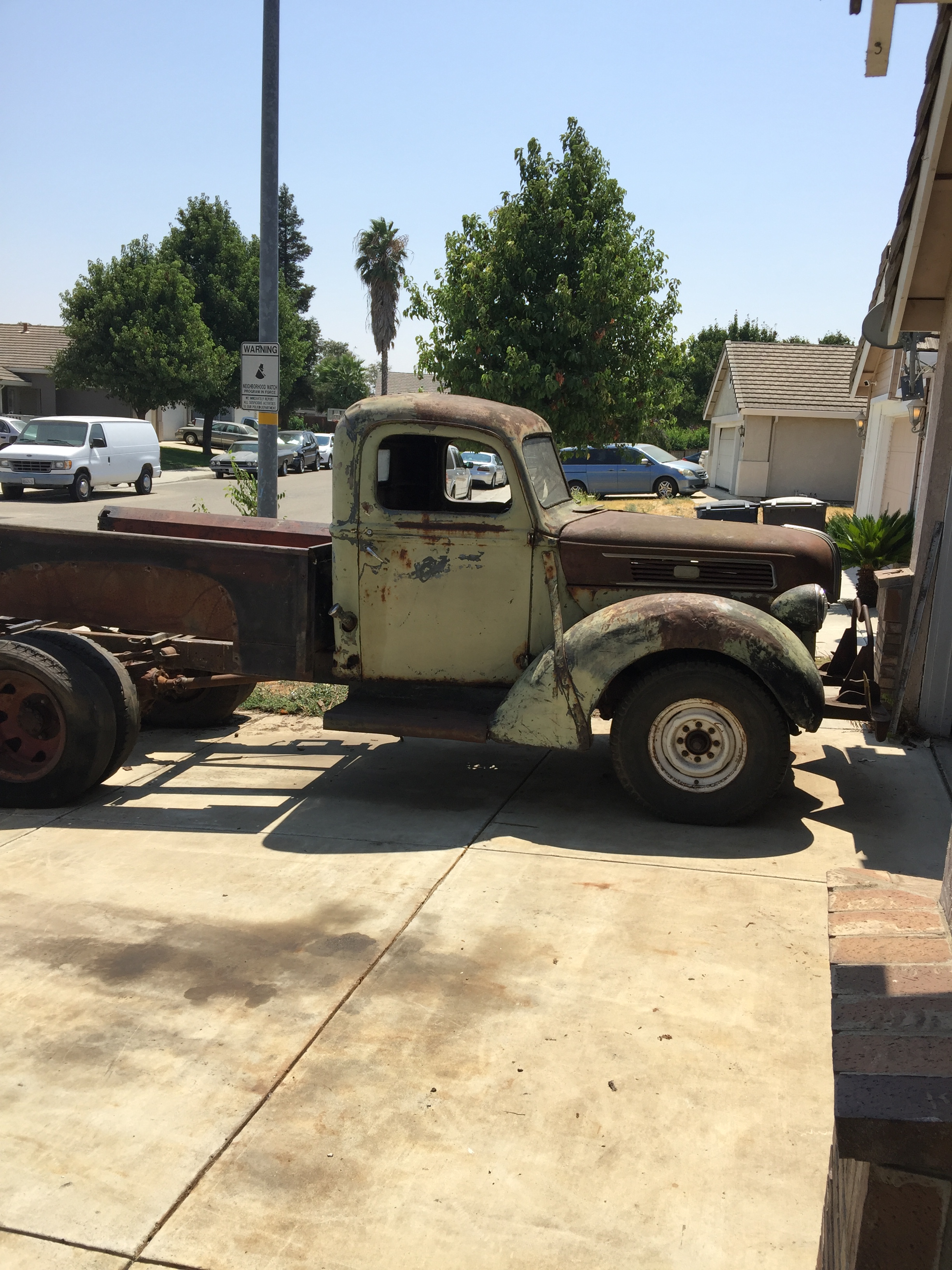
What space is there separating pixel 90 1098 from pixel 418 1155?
1020mm

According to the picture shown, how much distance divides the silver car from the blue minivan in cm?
2464

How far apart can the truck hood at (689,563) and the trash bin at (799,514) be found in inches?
160

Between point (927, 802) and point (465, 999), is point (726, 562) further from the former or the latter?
point (465, 999)

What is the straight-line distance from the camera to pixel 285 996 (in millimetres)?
3895

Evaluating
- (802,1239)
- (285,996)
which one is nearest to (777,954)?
(802,1239)

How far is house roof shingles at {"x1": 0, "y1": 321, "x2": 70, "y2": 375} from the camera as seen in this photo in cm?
4869

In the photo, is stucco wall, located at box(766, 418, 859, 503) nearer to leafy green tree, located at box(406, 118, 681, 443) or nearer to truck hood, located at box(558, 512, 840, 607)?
leafy green tree, located at box(406, 118, 681, 443)

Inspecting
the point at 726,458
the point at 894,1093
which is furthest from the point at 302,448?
the point at 894,1093

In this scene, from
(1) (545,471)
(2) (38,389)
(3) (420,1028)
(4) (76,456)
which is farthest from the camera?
(2) (38,389)

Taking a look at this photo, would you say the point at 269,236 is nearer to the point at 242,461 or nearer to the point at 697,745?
the point at 697,745

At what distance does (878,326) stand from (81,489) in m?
21.2

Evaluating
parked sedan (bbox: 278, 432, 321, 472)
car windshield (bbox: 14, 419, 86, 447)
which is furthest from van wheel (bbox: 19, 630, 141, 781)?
parked sedan (bbox: 278, 432, 321, 472)

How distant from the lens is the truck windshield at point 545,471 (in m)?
6.08

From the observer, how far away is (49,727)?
5848mm
